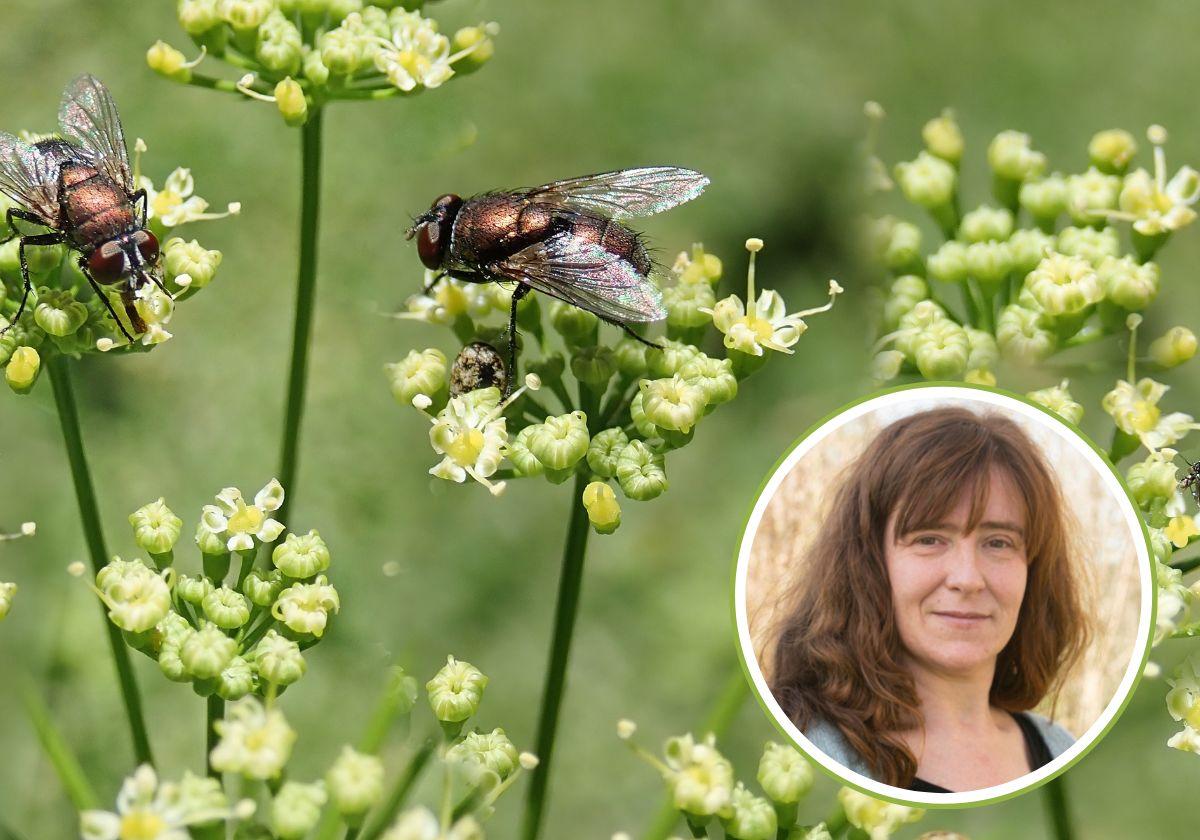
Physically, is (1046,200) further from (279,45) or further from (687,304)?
(279,45)

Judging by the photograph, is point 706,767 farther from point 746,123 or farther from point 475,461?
point 746,123

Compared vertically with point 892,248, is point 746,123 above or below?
below

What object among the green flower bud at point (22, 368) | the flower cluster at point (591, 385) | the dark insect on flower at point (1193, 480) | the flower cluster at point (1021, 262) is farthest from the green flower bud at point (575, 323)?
the dark insect on flower at point (1193, 480)

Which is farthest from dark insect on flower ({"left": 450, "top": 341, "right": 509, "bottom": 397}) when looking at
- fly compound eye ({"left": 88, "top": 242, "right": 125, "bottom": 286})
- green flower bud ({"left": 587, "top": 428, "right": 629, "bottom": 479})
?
fly compound eye ({"left": 88, "top": 242, "right": 125, "bottom": 286})

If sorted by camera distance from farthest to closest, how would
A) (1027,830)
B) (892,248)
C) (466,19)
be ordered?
(1027,830), (466,19), (892,248)

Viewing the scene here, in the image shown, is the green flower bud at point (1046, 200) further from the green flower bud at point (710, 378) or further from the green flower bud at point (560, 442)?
the green flower bud at point (560, 442)

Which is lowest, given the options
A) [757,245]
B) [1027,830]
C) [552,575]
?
[1027,830]

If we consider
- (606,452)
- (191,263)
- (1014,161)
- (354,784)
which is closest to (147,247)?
(191,263)

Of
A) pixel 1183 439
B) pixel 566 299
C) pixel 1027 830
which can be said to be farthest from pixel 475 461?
pixel 1027 830
